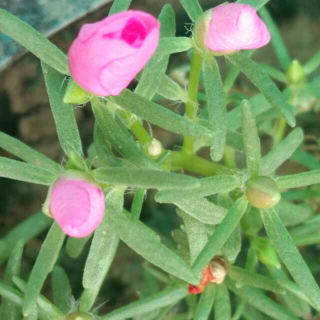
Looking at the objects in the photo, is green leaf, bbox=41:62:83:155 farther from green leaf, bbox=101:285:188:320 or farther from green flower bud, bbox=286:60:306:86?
green flower bud, bbox=286:60:306:86

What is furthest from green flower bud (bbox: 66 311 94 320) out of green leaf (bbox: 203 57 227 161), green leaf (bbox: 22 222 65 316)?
green leaf (bbox: 203 57 227 161)

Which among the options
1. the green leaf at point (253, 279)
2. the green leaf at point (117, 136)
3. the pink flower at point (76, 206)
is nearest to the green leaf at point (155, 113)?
the green leaf at point (117, 136)

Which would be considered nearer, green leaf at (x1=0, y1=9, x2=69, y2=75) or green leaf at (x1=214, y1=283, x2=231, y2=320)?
green leaf at (x1=0, y1=9, x2=69, y2=75)

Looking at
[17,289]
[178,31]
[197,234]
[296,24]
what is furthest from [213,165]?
[296,24]

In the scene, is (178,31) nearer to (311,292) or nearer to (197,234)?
(197,234)

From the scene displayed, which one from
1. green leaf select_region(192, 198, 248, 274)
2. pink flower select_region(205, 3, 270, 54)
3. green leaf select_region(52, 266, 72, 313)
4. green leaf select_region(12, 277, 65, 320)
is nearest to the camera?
pink flower select_region(205, 3, 270, 54)

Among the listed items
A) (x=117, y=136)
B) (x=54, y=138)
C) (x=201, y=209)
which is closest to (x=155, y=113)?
(x=117, y=136)
